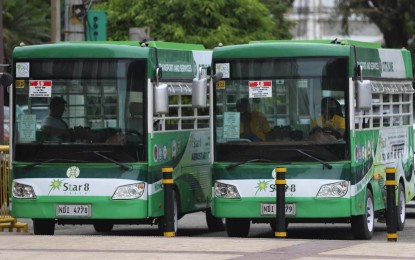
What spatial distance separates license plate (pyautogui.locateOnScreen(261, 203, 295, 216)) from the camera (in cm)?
1856

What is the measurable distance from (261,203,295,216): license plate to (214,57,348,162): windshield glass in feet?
1.93

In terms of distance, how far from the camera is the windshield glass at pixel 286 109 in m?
18.5

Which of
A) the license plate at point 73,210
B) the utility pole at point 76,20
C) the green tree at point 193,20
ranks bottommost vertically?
the license plate at point 73,210

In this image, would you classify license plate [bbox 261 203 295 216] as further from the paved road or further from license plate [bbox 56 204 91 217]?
license plate [bbox 56 204 91 217]

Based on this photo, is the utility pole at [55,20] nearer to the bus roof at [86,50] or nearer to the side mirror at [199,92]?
the bus roof at [86,50]

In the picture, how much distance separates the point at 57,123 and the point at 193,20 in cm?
2058

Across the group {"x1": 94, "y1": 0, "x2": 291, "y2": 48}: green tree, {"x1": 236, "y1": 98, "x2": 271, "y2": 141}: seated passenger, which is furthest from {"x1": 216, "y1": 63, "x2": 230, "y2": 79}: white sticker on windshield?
{"x1": 94, "y1": 0, "x2": 291, "y2": 48}: green tree

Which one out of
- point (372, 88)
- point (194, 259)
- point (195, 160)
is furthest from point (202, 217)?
point (194, 259)

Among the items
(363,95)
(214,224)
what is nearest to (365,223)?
(363,95)

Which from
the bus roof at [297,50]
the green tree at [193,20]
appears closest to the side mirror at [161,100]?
the bus roof at [297,50]

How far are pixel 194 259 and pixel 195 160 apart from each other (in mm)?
6303

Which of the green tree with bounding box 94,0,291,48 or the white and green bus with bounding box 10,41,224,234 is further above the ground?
the green tree with bounding box 94,0,291,48

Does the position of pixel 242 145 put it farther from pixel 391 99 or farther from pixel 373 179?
pixel 391 99

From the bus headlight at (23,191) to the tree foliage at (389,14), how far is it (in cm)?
4081
